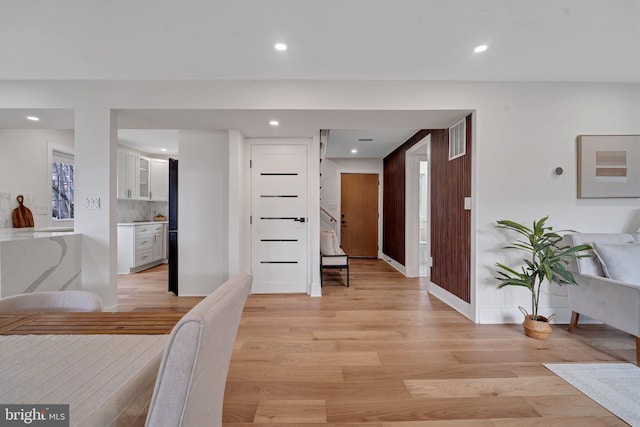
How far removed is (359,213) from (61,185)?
558cm

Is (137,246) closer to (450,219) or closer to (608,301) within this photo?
(450,219)

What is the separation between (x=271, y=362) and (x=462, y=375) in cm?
134

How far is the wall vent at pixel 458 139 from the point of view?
287cm

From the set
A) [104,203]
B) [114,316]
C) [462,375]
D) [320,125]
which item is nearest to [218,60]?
[320,125]

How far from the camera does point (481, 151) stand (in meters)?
2.67

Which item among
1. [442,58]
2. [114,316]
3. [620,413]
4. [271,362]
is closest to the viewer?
[114,316]

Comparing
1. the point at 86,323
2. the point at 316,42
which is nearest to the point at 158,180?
the point at 316,42

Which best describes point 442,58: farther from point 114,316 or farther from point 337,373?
point 114,316

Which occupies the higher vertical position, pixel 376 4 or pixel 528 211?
pixel 376 4

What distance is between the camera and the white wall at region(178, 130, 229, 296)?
11.5 ft

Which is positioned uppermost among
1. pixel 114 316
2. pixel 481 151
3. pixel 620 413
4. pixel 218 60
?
pixel 218 60

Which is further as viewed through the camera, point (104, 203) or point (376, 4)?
point (104, 203)

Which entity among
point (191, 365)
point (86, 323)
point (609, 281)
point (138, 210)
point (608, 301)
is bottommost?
point (608, 301)

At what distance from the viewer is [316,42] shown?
2062 mm
